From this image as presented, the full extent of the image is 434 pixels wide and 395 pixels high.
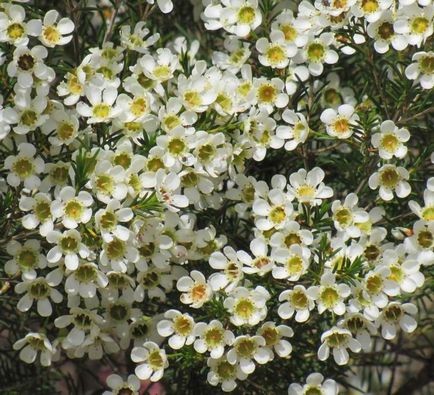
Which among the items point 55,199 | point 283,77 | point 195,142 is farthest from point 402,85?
point 55,199

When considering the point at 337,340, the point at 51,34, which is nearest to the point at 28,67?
the point at 51,34

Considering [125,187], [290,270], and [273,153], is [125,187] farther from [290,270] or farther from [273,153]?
[273,153]

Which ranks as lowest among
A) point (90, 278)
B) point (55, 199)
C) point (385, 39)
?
point (90, 278)

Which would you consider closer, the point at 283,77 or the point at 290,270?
the point at 290,270

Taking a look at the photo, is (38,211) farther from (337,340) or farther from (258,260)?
(337,340)

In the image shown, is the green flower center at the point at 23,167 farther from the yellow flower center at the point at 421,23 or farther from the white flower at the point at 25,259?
the yellow flower center at the point at 421,23
